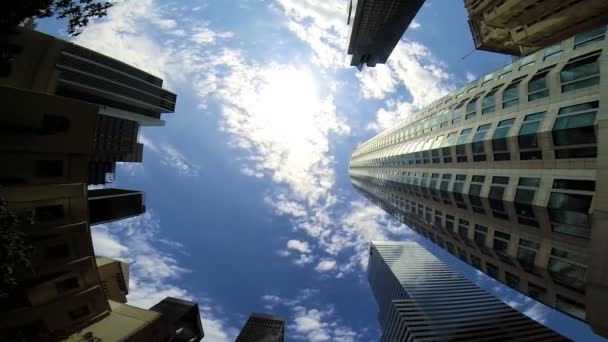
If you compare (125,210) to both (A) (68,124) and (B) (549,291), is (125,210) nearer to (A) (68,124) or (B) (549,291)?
(A) (68,124)

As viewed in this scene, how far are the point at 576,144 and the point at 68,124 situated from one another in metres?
47.8

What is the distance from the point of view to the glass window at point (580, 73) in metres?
23.5

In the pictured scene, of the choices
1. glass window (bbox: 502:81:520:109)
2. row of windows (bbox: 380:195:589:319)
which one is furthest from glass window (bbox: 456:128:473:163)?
row of windows (bbox: 380:195:589:319)

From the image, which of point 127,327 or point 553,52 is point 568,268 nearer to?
point 553,52

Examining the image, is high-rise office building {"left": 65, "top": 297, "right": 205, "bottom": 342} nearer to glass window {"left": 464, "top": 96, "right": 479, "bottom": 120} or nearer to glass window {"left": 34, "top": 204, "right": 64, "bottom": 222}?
glass window {"left": 34, "top": 204, "right": 64, "bottom": 222}

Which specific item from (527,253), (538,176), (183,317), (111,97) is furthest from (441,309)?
(111,97)

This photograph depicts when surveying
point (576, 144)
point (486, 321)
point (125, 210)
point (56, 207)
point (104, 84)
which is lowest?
point (486, 321)

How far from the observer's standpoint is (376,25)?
141 metres

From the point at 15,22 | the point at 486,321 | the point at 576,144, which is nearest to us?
the point at 15,22

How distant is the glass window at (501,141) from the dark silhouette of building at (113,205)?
67245 mm

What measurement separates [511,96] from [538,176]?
1039 cm

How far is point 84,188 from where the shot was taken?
109 feet

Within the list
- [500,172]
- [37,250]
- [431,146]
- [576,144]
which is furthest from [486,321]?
[37,250]

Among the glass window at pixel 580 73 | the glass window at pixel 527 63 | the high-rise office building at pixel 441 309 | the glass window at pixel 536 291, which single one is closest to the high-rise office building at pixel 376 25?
the glass window at pixel 527 63
